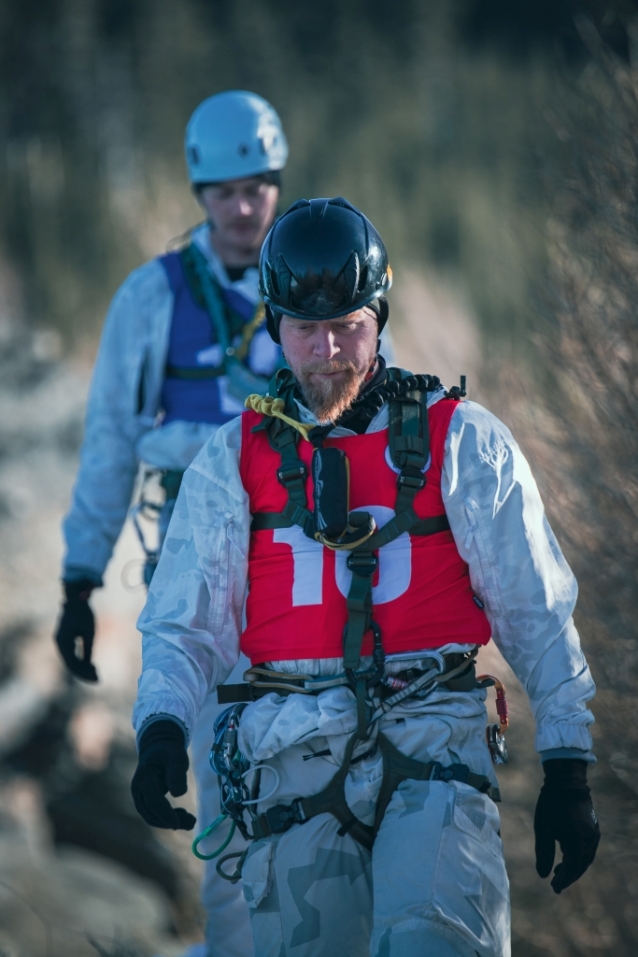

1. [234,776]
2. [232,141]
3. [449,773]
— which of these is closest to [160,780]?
[234,776]

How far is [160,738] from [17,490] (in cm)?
774

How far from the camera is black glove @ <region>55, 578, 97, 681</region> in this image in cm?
428

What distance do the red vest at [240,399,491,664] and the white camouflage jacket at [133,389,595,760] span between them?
4 cm

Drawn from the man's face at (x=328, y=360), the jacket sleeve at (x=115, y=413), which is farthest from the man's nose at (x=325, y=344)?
the jacket sleeve at (x=115, y=413)

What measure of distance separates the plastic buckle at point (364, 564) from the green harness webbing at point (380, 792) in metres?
0.38

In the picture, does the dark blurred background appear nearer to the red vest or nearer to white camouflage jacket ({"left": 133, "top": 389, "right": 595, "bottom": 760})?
white camouflage jacket ({"left": 133, "top": 389, "right": 595, "bottom": 760})

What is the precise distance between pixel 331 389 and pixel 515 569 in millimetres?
659

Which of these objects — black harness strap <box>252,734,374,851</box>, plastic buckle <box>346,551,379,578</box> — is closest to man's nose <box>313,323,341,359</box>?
plastic buckle <box>346,551,379,578</box>

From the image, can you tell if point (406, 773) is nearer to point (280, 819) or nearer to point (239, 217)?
point (280, 819)

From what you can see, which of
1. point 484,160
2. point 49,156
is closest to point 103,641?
point 49,156

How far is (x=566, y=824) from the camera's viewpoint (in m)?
2.70

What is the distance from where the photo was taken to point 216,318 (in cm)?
443

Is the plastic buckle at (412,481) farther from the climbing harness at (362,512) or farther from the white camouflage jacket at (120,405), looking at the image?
the white camouflage jacket at (120,405)

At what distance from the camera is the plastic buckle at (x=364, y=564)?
284cm
